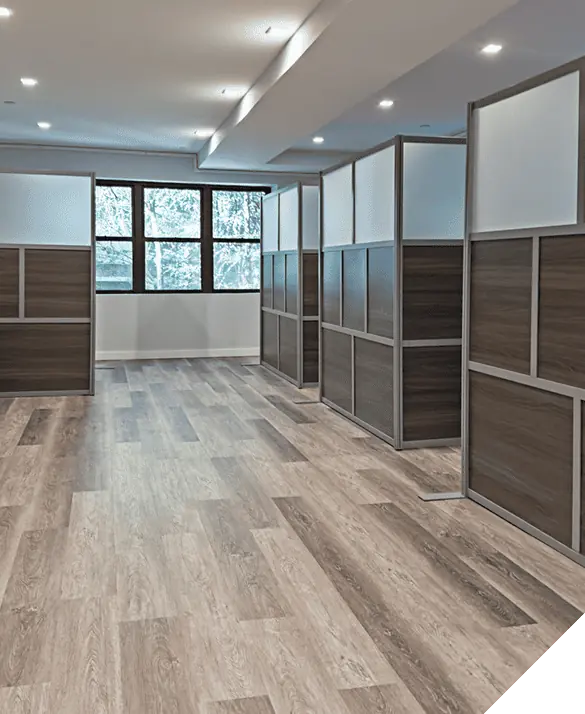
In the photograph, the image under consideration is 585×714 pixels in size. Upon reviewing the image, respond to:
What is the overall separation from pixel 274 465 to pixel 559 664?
3.95 m

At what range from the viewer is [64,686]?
6.63 feet

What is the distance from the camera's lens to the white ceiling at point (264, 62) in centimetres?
446

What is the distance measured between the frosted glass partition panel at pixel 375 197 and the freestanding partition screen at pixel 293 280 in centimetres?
176

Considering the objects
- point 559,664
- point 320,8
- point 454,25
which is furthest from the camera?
point 320,8

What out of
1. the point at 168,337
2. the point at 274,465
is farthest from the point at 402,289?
the point at 168,337

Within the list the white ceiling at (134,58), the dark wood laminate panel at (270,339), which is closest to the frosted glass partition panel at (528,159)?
the white ceiling at (134,58)

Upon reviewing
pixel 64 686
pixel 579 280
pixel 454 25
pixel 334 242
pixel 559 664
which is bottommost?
pixel 64 686

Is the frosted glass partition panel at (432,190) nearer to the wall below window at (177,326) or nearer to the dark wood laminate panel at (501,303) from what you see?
the dark wood laminate panel at (501,303)

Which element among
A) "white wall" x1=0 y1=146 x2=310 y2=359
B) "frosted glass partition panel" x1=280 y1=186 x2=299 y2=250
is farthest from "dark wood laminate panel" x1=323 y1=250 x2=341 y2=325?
"white wall" x1=0 y1=146 x2=310 y2=359

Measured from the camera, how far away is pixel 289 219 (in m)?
7.61

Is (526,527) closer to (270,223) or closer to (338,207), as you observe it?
(338,207)

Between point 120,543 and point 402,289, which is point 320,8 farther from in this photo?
point 120,543

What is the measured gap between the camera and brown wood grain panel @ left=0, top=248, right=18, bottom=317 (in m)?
6.59

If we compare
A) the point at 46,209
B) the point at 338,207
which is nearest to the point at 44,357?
the point at 46,209
